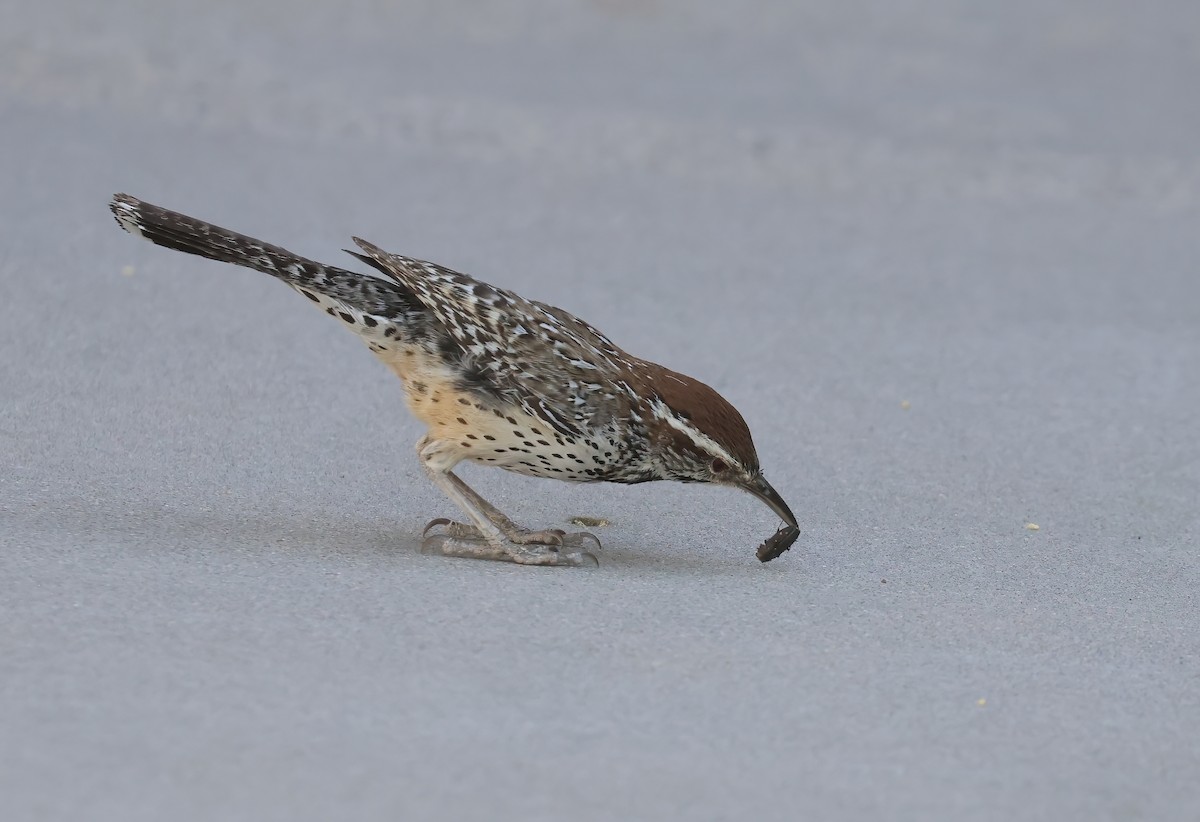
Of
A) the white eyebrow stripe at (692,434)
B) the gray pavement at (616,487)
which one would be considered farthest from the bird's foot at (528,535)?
the white eyebrow stripe at (692,434)

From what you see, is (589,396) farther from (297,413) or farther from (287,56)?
(287,56)

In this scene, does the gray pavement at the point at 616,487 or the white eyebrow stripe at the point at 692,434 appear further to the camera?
the white eyebrow stripe at the point at 692,434

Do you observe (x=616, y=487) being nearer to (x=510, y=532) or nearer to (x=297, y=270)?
(x=510, y=532)

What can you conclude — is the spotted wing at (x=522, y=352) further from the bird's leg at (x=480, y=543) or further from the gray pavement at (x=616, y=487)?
the gray pavement at (x=616, y=487)

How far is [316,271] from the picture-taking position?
212 inches

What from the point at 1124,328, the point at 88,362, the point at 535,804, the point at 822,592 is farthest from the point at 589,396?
the point at 1124,328

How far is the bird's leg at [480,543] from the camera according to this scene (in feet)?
17.7

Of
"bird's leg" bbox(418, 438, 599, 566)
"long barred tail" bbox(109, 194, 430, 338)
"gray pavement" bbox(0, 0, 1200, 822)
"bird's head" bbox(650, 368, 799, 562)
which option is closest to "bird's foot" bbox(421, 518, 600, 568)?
"bird's leg" bbox(418, 438, 599, 566)

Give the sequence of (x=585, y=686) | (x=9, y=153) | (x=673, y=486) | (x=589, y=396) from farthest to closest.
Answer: (x=9, y=153)
(x=673, y=486)
(x=589, y=396)
(x=585, y=686)

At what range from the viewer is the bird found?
17.1 feet

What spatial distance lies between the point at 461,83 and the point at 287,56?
1.39 m

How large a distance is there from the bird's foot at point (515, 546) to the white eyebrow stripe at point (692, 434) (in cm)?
57

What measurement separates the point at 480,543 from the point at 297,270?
1.10m

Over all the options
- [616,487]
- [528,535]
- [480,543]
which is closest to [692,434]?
[528,535]
